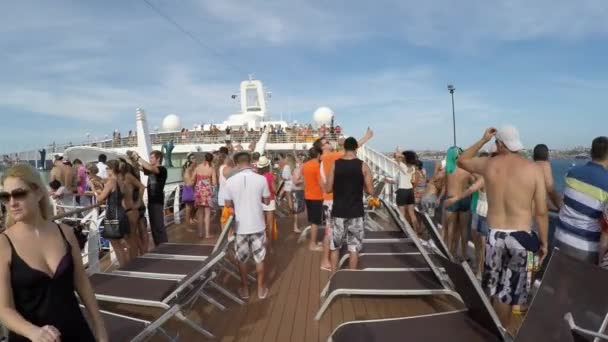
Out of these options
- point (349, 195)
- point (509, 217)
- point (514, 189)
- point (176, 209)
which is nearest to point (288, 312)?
point (349, 195)

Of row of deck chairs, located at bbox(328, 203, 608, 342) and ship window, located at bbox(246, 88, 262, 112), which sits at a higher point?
ship window, located at bbox(246, 88, 262, 112)

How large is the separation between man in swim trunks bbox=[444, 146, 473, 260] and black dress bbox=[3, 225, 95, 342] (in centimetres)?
385

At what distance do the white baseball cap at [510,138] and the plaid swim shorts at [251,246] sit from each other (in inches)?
95.9

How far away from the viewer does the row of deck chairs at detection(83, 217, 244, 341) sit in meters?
2.65

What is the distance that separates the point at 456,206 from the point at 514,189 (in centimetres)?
211

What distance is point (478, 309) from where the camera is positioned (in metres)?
2.66

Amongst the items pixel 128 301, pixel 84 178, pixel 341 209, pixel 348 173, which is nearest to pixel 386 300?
pixel 341 209

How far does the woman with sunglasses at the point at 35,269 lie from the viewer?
1.55 m

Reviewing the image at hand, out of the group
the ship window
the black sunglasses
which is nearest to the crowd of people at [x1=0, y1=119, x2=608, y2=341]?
the black sunglasses

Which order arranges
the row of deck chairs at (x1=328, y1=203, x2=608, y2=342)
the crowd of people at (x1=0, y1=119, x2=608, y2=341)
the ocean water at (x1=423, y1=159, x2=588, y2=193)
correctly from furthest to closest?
the ocean water at (x1=423, y1=159, x2=588, y2=193), the row of deck chairs at (x1=328, y1=203, x2=608, y2=342), the crowd of people at (x1=0, y1=119, x2=608, y2=341)

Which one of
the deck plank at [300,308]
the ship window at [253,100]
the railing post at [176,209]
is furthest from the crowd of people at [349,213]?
the ship window at [253,100]

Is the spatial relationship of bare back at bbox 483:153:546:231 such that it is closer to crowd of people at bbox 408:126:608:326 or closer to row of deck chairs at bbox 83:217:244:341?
crowd of people at bbox 408:126:608:326

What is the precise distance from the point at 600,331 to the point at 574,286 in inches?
8.8

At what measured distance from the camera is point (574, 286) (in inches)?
81.4
